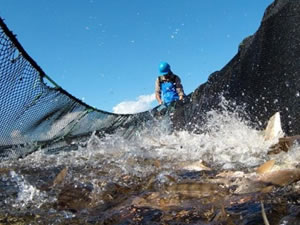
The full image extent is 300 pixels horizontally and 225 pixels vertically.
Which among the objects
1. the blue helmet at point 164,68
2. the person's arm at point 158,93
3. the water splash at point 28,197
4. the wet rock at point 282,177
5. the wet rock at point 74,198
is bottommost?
the wet rock at point 282,177

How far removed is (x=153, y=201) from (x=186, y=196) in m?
0.20

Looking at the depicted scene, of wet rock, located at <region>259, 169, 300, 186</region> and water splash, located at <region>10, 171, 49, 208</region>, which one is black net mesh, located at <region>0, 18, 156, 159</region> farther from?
wet rock, located at <region>259, 169, 300, 186</region>

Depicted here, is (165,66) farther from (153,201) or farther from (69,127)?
(153,201)

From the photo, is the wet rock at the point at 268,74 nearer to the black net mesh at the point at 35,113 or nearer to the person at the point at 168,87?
the black net mesh at the point at 35,113

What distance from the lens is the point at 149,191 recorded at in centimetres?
238

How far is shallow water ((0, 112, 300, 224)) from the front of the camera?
179cm

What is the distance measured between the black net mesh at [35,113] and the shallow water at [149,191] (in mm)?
1480

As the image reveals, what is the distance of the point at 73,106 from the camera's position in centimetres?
721

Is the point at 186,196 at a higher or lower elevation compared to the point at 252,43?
lower

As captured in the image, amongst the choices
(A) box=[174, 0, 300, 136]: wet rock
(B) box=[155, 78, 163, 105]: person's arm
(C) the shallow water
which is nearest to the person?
(B) box=[155, 78, 163, 105]: person's arm

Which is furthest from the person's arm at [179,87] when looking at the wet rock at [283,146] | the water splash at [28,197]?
the water splash at [28,197]

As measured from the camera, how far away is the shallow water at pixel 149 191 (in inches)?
70.6

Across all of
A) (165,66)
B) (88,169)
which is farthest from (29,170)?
(165,66)

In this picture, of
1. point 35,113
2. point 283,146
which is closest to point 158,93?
point 35,113
